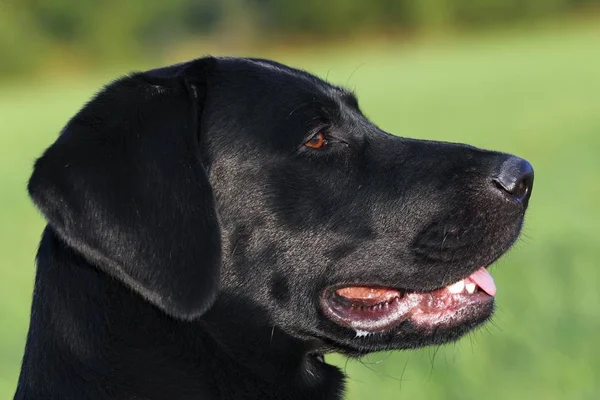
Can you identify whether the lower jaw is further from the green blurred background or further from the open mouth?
the green blurred background

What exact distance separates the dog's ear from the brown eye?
47cm

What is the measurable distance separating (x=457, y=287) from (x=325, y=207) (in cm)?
61

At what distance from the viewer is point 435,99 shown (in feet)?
93.1

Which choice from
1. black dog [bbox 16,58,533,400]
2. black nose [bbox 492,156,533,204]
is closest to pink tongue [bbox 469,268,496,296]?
black dog [bbox 16,58,533,400]

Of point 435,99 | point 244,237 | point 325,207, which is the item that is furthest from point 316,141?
point 435,99

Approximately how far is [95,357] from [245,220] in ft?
2.42

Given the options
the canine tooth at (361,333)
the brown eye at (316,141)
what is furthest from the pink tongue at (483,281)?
the brown eye at (316,141)

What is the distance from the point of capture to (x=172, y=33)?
62188mm

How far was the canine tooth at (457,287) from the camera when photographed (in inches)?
145

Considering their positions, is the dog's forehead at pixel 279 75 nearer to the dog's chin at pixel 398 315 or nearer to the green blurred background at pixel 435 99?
the dog's chin at pixel 398 315

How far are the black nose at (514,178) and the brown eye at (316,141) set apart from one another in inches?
25.7

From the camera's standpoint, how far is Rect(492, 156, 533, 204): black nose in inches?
140

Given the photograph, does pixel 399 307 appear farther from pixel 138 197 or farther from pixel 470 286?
pixel 138 197

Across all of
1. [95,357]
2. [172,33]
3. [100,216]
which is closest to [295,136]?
[100,216]
